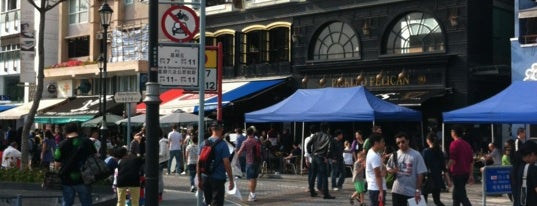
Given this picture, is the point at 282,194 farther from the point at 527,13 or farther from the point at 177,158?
the point at 527,13

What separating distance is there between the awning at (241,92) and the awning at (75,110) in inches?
368

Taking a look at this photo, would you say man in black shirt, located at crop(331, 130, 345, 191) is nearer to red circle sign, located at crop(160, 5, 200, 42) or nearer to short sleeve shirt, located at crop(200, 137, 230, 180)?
short sleeve shirt, located at crop(200, 137, 230, 180)

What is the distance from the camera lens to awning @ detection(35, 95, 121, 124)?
37031 millimetres

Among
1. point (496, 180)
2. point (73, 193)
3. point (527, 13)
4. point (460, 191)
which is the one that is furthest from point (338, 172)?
point (73, 193)

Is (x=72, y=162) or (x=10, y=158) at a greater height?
(x=72, y=162)

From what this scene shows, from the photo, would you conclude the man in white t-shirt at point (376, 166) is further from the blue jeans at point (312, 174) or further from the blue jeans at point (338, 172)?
the blue jeans at point (338, 172)

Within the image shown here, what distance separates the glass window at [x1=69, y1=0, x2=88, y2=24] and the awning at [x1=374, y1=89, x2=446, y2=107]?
21949mm

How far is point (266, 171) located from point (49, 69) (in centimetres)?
2144

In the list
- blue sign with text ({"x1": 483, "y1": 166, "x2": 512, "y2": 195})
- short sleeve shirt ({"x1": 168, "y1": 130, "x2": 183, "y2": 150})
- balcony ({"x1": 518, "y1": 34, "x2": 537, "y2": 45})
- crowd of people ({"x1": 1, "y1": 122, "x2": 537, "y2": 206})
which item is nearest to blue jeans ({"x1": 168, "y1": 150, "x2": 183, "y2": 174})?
short sleeve shirt ({"x1": 168, "y1": 130, "x2": 183, "y2": 150})

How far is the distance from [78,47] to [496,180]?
33686 millimetres

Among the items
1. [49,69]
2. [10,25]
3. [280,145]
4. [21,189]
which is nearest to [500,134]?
[280,145]

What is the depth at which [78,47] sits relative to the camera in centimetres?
4294

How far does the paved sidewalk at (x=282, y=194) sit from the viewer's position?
16203mm

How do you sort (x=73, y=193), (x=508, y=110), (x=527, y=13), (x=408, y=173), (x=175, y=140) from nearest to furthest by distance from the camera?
(x=408, y=173) → (x=73, y=193) → (x=508, y=110) → (x=527, y=13) → (x=175, y=140)
